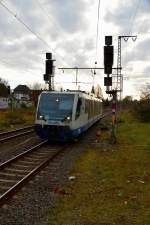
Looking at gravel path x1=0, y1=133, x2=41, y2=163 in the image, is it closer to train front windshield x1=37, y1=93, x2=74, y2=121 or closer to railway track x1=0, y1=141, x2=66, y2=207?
railway track x1=0, y1=141, x2=66, y2=207

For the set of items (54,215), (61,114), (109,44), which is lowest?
(54,215)

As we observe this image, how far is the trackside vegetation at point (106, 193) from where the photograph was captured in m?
8.03

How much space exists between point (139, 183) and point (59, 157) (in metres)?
5.79

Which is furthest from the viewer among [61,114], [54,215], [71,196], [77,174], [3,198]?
[61,114]

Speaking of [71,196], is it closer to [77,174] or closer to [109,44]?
[77,174]

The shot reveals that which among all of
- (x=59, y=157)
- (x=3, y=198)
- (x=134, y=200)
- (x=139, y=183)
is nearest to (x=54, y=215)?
(x=3, y=198)

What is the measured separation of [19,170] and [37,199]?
366 centimetres

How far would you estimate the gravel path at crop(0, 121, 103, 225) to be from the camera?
7.93 m

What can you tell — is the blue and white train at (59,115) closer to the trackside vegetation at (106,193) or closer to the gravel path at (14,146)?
the gravel path at (14,146)

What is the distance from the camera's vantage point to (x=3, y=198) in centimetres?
911

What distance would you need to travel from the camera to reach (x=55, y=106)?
20.7 metres

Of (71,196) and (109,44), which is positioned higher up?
(109,44)

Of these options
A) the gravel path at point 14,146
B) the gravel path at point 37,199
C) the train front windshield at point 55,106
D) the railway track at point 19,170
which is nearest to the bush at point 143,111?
the gravel path at point 14,146

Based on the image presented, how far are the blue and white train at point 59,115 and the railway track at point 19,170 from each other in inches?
78.8
